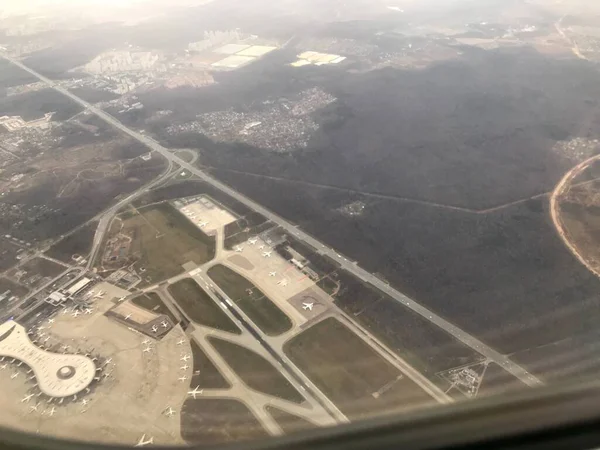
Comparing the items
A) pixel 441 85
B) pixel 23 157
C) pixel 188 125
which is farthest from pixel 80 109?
pixel 441 85

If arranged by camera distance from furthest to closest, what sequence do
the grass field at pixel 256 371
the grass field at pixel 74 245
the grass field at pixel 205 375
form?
the grass field at pixel 74 245 → the grass field at pixel 205 375 → the grass field at pixel 256 371

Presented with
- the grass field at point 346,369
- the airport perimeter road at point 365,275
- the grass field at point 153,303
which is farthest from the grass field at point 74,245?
the grass field at point 346,369

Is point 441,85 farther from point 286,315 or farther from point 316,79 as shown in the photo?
point 286,315

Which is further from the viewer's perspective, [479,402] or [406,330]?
[406,330]

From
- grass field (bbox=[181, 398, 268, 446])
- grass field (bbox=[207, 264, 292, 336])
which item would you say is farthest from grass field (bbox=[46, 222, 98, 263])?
grass field (bbox=[181, 398, 268, 446])

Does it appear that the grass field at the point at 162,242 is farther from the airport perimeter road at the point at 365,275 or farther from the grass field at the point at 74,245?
the airport perimeter road at the point at 365,275

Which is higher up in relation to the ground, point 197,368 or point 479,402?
point 479,402
